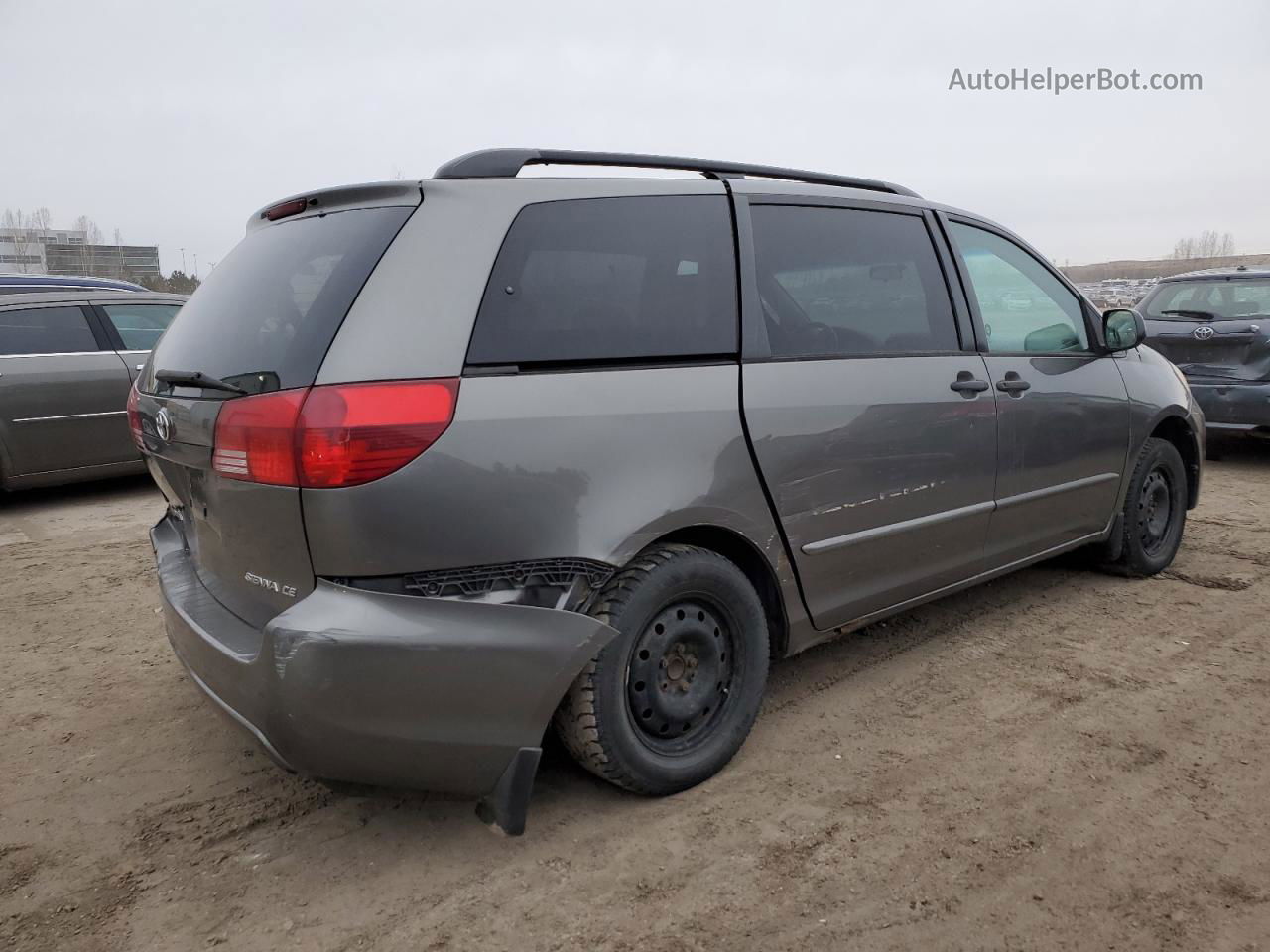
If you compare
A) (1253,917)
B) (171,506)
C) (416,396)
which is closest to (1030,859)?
(1253,917)

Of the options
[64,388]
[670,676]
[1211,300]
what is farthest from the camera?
[1211,300]

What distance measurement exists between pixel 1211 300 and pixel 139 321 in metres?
8.65

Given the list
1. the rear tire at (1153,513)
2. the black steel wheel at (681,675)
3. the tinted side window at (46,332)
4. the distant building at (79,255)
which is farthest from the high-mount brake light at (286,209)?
the distant building at (79,255)

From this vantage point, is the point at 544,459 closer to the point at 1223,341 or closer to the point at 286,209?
the point at 286,209

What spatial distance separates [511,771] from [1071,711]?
1.94m

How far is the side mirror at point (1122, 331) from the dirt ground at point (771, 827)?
4.18 ft

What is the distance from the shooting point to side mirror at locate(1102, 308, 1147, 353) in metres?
4.10

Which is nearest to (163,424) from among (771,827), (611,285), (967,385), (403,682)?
(403,682)

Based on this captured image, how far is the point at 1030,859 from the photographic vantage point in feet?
7.54

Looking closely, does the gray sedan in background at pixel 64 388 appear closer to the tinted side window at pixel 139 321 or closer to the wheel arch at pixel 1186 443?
the tinted side window at pixel 139 321

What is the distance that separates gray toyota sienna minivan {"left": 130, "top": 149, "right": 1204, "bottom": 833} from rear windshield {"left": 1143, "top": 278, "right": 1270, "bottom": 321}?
5579 millimetres

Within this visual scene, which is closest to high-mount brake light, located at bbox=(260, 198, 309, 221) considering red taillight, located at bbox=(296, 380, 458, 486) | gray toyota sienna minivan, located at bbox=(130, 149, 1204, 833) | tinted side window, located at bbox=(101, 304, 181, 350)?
gray toyota sienna minivan, located at bbox=(130, 149, 1204, 833)

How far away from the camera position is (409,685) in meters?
2.10

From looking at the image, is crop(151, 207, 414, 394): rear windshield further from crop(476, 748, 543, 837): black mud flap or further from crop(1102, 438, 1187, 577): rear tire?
crop(1102, 438, 1187, 577): rear tire
